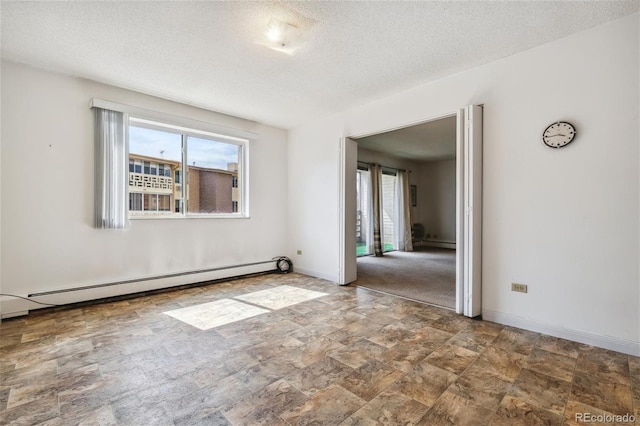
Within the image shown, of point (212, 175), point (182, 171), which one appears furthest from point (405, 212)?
point (182, 171)

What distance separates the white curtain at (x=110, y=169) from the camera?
3.46 metres

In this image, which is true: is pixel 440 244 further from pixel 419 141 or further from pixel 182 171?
pixel 182 171

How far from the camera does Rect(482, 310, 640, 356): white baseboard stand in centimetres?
225

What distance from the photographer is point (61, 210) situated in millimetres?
3289

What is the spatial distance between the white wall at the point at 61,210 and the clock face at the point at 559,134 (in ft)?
14.2

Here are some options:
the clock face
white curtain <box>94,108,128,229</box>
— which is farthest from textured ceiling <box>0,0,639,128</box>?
the clock face

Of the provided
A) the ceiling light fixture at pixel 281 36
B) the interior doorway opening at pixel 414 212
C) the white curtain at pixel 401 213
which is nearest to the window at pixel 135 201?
the ceiling light fixture at pixel 281 36

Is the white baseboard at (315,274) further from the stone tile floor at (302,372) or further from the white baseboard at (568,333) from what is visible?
the white baseboard at (568,333)

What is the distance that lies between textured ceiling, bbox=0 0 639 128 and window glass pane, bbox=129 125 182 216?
0.65m

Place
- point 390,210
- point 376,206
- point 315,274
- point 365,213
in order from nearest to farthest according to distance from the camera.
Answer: point 315,274 < point 376,206 < point 365,213 < point 390,210

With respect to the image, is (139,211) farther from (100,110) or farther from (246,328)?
(246,328)

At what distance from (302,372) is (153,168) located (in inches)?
136

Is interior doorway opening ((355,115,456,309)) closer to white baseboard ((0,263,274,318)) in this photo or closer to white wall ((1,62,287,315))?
white baseboard ((0,263,274,318))

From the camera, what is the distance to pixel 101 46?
271 centimetres
